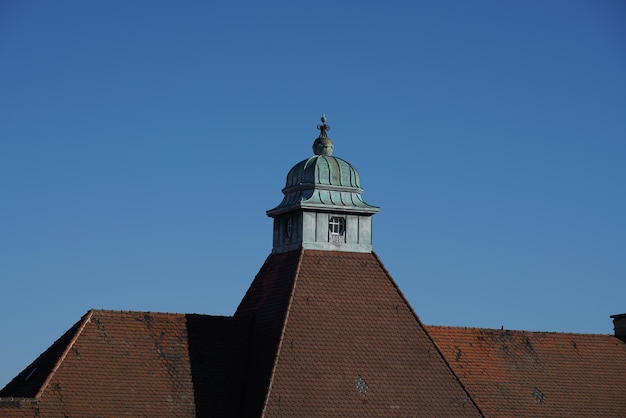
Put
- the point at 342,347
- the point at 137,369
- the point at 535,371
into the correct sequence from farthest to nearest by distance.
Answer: the point at 535,371 → the point at 342,347 → the point at 137,369

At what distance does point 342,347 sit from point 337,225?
18.4 ft

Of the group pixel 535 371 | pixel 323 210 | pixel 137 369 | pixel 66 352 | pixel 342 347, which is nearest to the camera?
pixel 66 352

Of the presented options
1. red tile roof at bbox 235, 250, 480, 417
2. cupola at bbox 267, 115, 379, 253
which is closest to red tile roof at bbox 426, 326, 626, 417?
red tile roof at bbox 235, 250, 480, 417

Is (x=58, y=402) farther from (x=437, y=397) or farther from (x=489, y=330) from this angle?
(x=489, y=330)

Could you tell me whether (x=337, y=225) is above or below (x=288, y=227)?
below

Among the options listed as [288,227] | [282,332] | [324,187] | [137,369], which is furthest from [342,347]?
[137,369]

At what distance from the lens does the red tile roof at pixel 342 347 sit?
150 ft

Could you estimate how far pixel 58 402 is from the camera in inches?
1727

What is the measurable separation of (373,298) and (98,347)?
1004 centimetres

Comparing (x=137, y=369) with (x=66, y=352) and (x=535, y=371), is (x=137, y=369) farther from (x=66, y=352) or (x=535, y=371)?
(x=535, y=371)

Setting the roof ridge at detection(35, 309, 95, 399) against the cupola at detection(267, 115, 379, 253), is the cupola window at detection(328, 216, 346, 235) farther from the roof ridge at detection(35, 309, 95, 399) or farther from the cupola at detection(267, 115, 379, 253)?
the roof ridge at detection(35, 309, 95, 399)

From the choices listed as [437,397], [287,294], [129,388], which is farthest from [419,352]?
[129,388]

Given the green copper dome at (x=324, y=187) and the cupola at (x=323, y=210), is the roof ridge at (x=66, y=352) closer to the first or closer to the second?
the cupola at (x=323, y=210)

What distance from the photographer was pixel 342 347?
4725 centimetres
